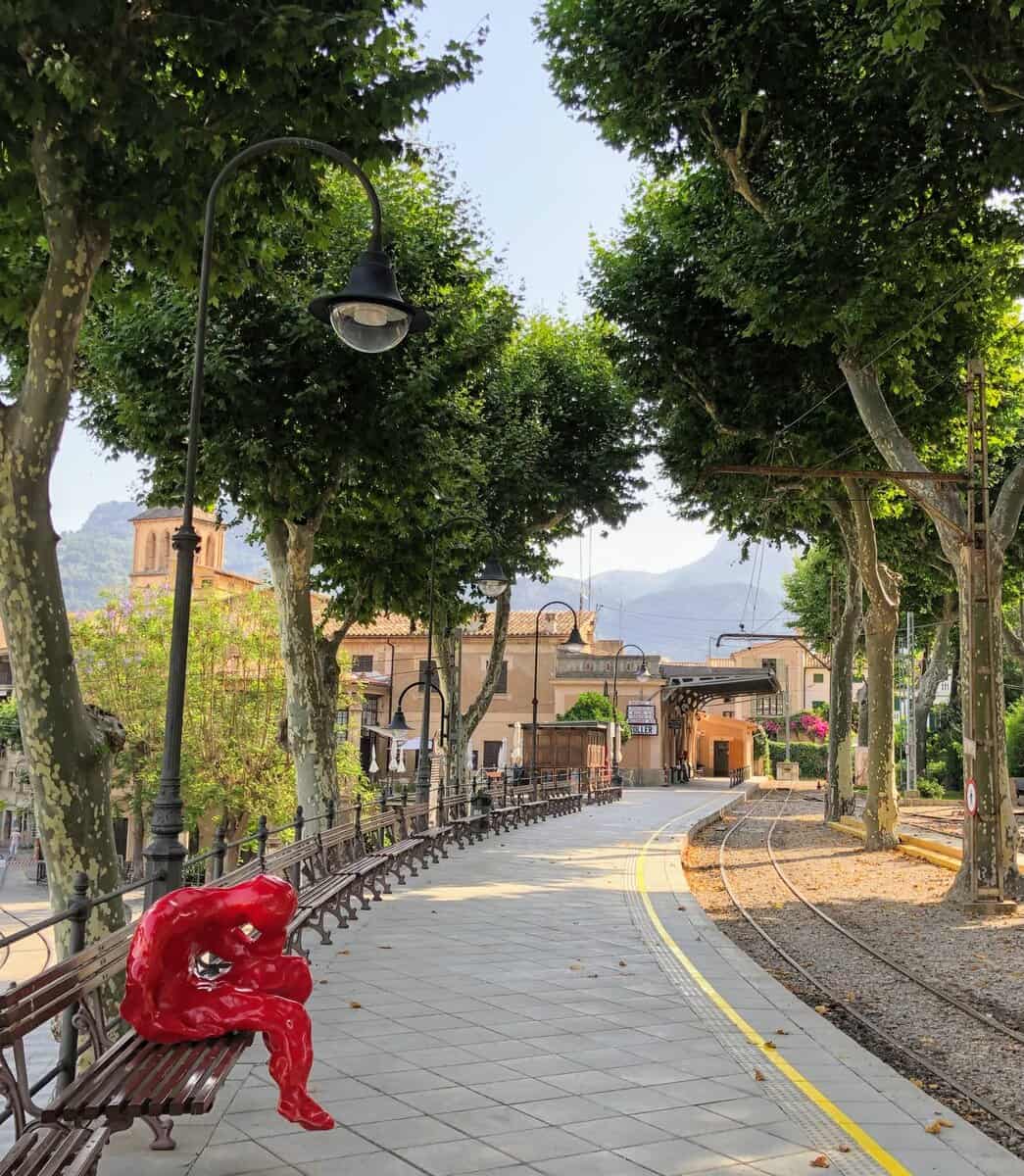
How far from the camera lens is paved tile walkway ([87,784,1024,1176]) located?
430cm

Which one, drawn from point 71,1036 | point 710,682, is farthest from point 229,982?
point 710,682

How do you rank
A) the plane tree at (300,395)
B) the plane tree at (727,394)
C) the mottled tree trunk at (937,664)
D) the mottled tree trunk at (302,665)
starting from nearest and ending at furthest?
the plane tree at (300,395) < the mottled tree trunk at (302,665) < the plane tree at (727,394) < the mottled tree trunk at (937,664)

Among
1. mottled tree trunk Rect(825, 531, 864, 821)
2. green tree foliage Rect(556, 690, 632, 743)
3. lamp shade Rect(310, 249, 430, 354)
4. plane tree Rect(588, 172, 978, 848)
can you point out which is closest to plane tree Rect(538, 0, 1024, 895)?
plane tree Rect(588, 172, 978, 848)

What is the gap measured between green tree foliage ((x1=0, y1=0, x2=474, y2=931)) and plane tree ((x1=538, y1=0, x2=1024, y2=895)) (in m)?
7.14

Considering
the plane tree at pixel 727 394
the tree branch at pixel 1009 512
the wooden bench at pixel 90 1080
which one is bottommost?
the wooden bench at pixel 90 1080

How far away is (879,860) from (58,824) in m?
16.4

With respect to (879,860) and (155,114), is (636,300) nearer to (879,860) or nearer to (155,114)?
(879,860)

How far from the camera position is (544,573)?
27.4 m

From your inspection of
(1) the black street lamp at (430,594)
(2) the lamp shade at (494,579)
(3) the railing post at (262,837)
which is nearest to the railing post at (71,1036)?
(3) the railing post at (262,837)

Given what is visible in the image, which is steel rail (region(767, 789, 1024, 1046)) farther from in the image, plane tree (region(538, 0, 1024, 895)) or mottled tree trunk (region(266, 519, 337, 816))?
mottled tree trunk (region(266, 519, 337, 816))

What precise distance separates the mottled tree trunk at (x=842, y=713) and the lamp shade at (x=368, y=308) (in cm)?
2176

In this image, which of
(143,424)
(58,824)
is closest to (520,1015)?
(58,824)

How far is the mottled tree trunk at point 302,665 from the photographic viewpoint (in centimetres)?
1553

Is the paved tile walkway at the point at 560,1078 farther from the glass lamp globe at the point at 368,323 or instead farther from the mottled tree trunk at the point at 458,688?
the mottled tree trunk at the point at 458,688
